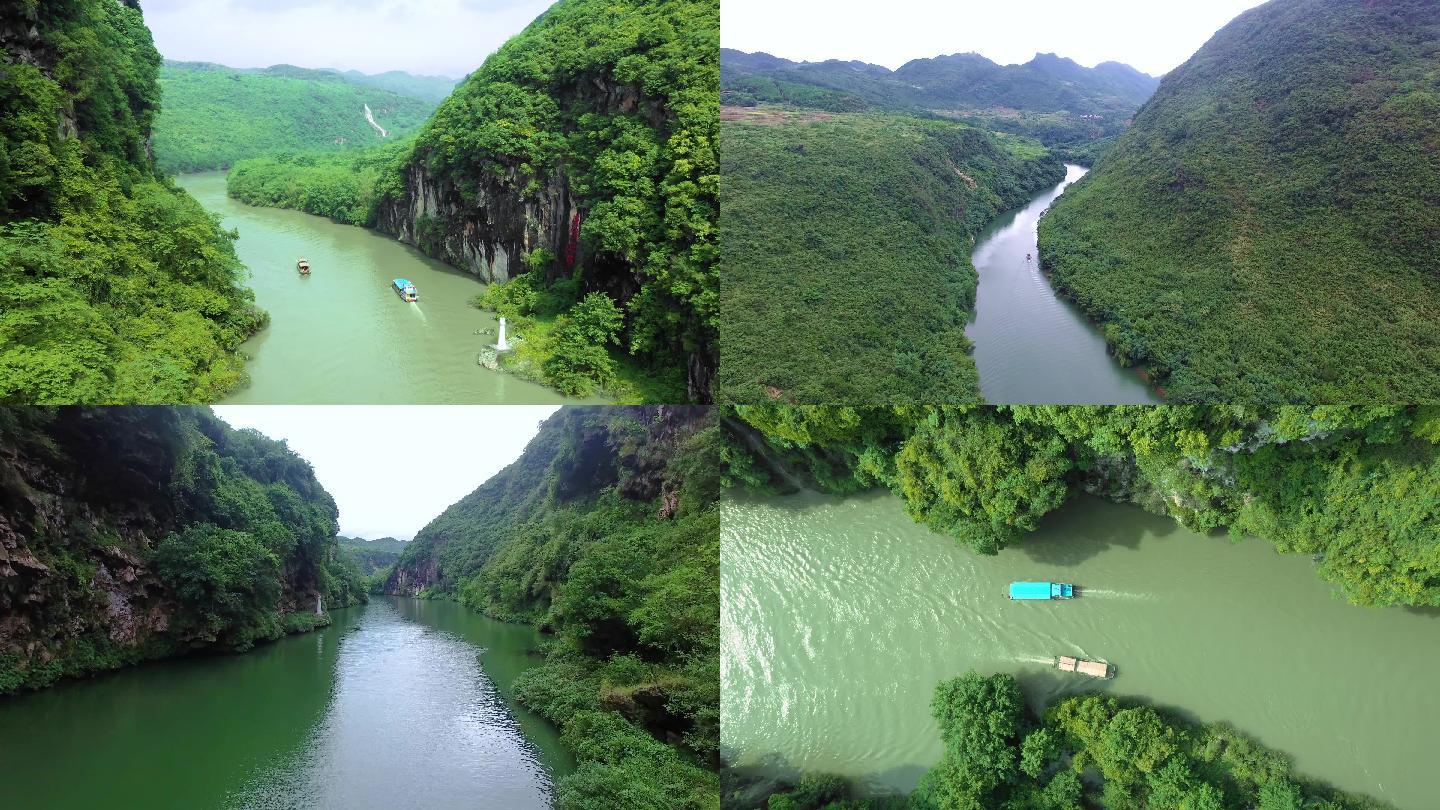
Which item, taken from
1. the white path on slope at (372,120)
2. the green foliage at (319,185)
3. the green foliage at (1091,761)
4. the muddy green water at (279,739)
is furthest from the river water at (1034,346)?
the white path on slope at (372,120)

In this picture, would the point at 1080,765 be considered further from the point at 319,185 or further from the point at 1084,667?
the point at 319,185

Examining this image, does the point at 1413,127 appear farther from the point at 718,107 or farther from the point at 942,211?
the point at 718,107

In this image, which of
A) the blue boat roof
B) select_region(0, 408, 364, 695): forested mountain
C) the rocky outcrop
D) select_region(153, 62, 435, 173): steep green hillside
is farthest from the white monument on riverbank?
select_region(153, 62, 435, 173): steep green hillside

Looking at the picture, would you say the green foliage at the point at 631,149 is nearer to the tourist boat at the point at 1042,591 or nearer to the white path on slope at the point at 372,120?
the tourist boat at the point at 1042,591

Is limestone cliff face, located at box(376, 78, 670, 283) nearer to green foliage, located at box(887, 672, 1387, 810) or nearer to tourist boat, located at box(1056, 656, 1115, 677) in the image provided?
green foliage, located at box(887, 672, 1387, 810)

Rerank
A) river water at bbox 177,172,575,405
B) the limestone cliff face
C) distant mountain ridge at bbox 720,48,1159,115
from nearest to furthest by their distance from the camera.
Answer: river water at bbox 177,172,575,405 < the limestone cliff face < distant mountain ridge at bbox 720,48,1159,115

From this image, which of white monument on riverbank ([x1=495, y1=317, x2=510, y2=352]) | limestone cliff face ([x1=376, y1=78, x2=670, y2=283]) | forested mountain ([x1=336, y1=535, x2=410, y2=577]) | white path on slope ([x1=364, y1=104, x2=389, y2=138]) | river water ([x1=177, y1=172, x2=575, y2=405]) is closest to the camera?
river water ([x1=177, y1=172, x2=575, y2=405])
